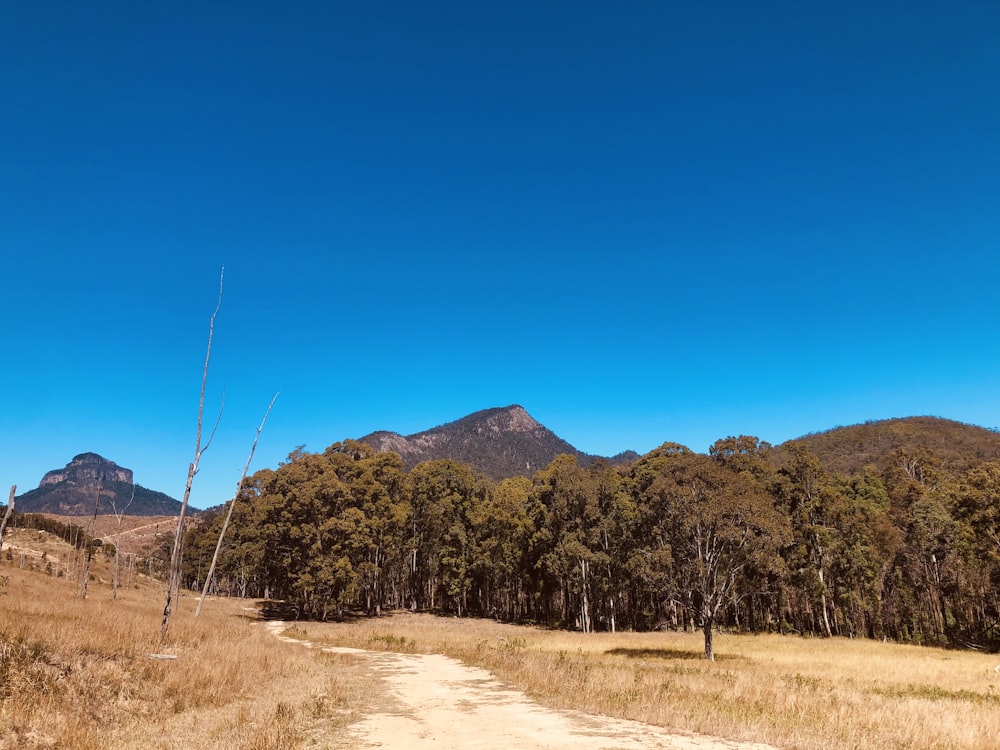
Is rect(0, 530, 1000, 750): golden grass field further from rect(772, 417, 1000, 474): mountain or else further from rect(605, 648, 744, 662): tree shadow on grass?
rect(772, 417, 1000, 474): mountain

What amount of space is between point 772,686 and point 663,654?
538 inches

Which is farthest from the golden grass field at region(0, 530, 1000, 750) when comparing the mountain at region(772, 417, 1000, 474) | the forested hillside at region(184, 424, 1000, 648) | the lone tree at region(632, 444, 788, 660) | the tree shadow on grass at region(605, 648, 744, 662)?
the mountain at region(772, 417, 1000, 474)

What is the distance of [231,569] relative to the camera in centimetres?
7219

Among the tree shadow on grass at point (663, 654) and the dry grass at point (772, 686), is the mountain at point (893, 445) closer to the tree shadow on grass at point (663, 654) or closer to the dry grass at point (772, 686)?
the dry grass at point (772, 686)

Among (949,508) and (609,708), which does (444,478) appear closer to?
(949,508)

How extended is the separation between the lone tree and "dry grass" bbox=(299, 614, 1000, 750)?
335 cm

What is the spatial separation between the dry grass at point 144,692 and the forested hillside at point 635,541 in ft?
69.8

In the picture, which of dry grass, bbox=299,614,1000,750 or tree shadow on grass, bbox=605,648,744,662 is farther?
tree shadow on grass, bbox=605,648,744,662

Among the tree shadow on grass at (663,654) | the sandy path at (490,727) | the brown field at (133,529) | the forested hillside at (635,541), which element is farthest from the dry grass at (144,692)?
the brown field at (133,529)

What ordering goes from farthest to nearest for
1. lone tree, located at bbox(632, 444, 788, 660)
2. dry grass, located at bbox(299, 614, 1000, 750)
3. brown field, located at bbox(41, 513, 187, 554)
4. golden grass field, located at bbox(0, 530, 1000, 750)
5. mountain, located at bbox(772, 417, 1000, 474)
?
brown field, located at bbox(41, 513, 187, 554), mountain, located at bbox(772, 417, 1000, 474), lone tree, located at bbox(632, 444, 788, 660), dry grass, located at bbox(299, 614, 1000, 750), golden grass field, located at bbox(0, 530, 1000, 750)

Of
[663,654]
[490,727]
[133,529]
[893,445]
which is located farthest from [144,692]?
[133,529]

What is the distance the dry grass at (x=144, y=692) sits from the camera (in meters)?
9.13

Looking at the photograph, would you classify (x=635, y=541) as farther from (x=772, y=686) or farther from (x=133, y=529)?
(x=133, y=529)

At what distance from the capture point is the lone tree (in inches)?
1088
